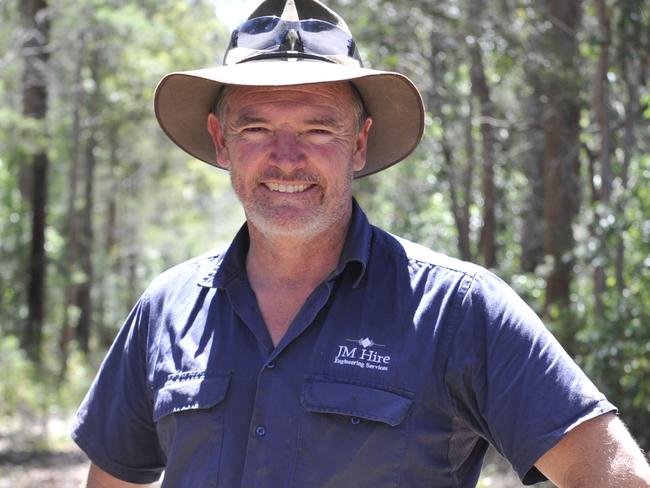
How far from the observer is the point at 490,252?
14.8 metres

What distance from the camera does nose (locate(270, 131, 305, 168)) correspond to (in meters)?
2.85

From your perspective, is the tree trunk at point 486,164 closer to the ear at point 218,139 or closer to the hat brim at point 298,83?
the hat brim at point 298,83

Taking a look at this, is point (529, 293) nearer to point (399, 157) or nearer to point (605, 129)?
point (605, 129)

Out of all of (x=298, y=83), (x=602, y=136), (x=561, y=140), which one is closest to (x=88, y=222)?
(x=561, y=140)

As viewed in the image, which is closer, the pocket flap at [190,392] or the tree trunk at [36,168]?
the pocket flap at [190,392]

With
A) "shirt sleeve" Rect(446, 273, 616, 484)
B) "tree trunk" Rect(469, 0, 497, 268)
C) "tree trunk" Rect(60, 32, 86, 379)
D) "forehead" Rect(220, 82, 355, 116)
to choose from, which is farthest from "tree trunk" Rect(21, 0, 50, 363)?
"shirt sleeve" Rect(446, 273, 616, 484)

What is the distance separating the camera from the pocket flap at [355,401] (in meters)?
2.54

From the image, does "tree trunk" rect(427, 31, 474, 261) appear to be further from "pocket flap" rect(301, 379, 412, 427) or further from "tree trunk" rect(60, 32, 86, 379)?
"pocket flap" rect(301, 379, 412, 427)

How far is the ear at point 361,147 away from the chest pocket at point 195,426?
0.77 m

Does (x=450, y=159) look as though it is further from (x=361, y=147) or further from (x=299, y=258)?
Answer: (x=299, y=258)

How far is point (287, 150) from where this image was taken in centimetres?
286

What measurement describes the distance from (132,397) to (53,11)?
57.6 ft

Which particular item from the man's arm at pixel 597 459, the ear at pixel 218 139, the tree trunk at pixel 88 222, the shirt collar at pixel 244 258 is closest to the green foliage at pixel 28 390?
the tree trunk at pixel 88 222

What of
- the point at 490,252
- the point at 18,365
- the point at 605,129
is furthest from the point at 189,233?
the point at 605,129
